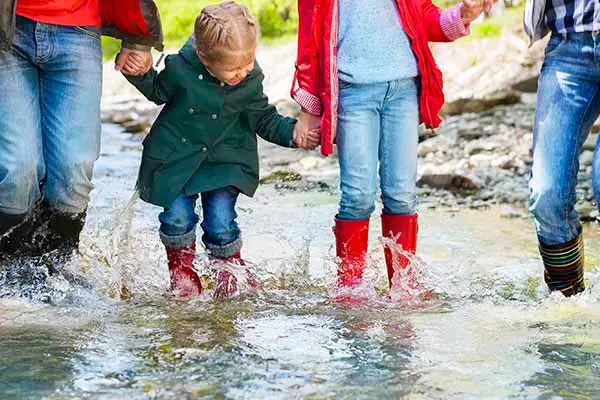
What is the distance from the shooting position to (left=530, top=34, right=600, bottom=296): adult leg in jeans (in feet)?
13.7

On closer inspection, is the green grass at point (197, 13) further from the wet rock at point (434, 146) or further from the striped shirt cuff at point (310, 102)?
the striped shirt cuff at point (310, 102)

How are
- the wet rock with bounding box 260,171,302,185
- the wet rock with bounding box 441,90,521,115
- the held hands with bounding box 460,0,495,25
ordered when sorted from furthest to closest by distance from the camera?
the wet rock with bounding box 441,90,521,115 < the wet rock with bounding box 260,171,302,185 < the held hands with bounding box 460,0,495,25

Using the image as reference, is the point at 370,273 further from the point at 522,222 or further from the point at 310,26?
the point at 522,222

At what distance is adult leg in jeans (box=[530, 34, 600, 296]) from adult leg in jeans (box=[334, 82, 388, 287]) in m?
0.62

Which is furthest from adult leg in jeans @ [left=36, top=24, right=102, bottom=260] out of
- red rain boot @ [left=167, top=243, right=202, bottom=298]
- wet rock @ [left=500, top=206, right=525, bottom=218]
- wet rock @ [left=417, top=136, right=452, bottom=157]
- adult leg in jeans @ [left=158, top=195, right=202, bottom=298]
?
wet rock @ [left=417, top=136, right=452, bottom=157]

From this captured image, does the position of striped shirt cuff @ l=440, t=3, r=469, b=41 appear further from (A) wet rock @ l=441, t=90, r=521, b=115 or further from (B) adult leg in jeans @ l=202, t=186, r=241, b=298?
(A) wet rock @ l=441, t=90, r=521, b=115

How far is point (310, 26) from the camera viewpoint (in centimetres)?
444

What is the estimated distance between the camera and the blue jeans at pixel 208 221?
4574 millimetres

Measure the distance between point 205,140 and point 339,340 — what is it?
109cm

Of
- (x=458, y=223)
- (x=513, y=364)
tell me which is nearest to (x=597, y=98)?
(x=513, y=364)

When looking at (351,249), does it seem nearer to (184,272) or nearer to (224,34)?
(184,272)

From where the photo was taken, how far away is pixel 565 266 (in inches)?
175

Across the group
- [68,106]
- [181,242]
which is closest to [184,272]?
[181,242]

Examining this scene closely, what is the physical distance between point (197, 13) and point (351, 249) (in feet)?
44.6
